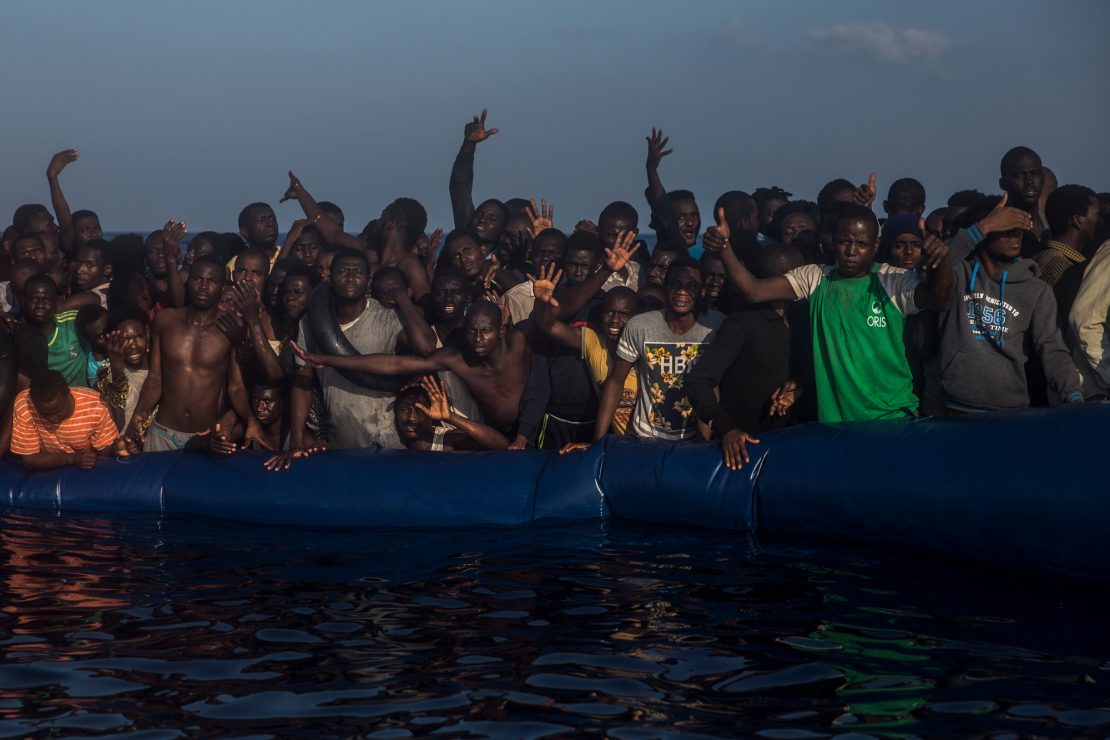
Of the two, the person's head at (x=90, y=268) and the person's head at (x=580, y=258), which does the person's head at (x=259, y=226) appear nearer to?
the person's head at (x=90, y=268)

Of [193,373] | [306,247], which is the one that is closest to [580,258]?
[306,247]

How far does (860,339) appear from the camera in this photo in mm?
7094

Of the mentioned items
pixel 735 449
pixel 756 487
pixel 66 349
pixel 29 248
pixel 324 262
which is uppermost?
pixel 29 248

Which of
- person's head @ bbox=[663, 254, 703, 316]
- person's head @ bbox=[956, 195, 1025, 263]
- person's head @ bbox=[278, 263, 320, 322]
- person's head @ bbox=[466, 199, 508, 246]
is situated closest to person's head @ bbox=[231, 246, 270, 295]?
person's head @ bbox=[278, 263, 320, 322]

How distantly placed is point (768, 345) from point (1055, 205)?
5.90 ft

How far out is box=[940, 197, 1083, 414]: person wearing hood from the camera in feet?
22.1

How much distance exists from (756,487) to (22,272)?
5.38 meters

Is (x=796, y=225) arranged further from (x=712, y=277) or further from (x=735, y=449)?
(x=735, y=449)

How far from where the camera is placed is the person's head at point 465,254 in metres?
9.10

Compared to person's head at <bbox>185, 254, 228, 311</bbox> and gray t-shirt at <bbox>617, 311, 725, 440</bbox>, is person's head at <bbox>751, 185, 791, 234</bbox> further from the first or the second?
person's head at <bbox>185, 254, 228, 311</bbox>

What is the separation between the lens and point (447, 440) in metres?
8.59

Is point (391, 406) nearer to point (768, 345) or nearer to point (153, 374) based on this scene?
point (153, 374)

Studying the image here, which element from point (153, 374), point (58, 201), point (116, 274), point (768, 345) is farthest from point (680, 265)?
point (58, 201)

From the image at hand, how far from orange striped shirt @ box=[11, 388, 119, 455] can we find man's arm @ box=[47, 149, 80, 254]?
2.39 m
